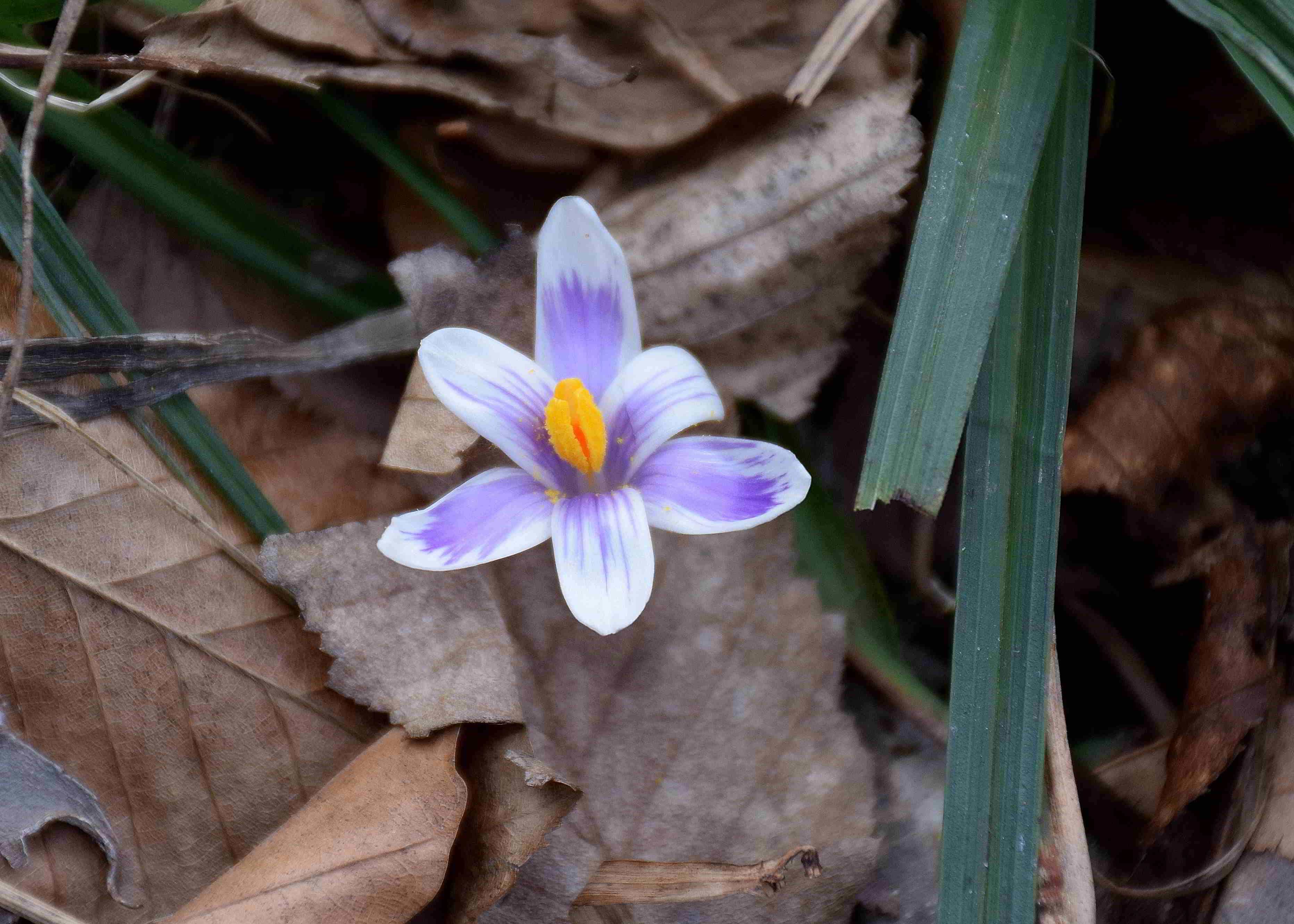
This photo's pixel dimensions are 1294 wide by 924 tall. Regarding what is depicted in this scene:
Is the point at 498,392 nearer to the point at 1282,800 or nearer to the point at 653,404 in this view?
the point at 653,404

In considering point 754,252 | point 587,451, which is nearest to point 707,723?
point 587,451

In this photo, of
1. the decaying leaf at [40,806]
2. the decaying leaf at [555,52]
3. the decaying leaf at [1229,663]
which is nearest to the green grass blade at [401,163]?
the decaying leaf at [555,52]

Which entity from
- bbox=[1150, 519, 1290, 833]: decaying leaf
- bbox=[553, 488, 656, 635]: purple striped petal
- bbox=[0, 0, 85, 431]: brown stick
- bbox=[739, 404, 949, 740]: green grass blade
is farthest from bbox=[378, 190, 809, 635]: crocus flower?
bbox=[1150, 519, 1290, 833]: decaying leaf

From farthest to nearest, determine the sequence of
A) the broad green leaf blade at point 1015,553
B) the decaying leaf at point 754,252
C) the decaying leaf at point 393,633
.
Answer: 1. the decaying leaf at point 754,252
2. the decaying leaf at point 393,633
3. the broad green leaf blade at point 1015,553

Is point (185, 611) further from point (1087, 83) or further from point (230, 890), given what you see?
point (1087, 83)

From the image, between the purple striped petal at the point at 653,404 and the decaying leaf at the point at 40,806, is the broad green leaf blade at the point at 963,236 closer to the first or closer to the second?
the purple striped petal at the point at 653,404
